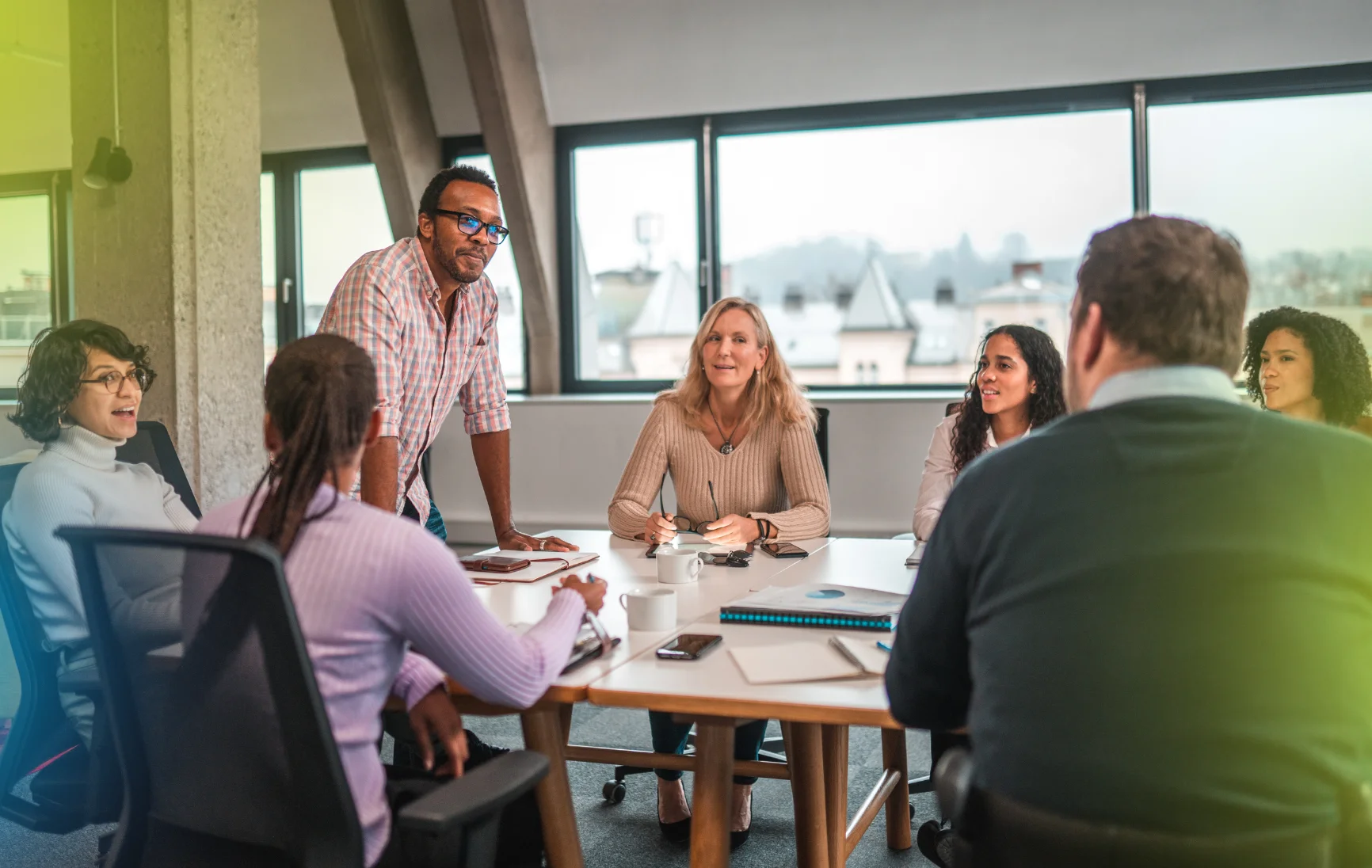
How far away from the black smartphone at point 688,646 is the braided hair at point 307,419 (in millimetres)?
607

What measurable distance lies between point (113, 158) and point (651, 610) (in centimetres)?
286

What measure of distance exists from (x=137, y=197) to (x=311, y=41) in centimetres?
292

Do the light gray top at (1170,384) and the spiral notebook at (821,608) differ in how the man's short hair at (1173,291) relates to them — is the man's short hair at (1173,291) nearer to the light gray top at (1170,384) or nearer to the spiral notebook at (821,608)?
the light gray top at (1170,384)

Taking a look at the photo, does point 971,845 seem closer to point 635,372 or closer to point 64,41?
point 635,372

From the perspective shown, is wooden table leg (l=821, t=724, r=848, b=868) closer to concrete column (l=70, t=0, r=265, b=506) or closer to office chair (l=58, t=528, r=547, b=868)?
office chair (l=58, t=528, r=547, b=868)

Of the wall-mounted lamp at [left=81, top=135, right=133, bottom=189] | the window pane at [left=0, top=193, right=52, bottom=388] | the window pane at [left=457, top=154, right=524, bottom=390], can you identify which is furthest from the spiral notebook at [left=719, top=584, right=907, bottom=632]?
the window pane at [left=0, top=193, right=52, bottom=388]

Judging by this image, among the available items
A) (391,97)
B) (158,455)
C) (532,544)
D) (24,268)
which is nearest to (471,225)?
(532,544)

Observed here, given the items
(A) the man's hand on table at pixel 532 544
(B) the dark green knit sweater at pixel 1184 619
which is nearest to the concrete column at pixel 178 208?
(A) the man's hand on table at pixel 532 544

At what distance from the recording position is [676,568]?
2.40m

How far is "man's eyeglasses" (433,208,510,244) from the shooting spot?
2.94 metres

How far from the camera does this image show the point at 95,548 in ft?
4.35

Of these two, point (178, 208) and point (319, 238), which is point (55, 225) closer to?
point (319, 238)

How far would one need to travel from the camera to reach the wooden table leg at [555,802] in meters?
1.91

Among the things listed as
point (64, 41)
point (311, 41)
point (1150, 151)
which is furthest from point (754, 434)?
point (64, 41)
